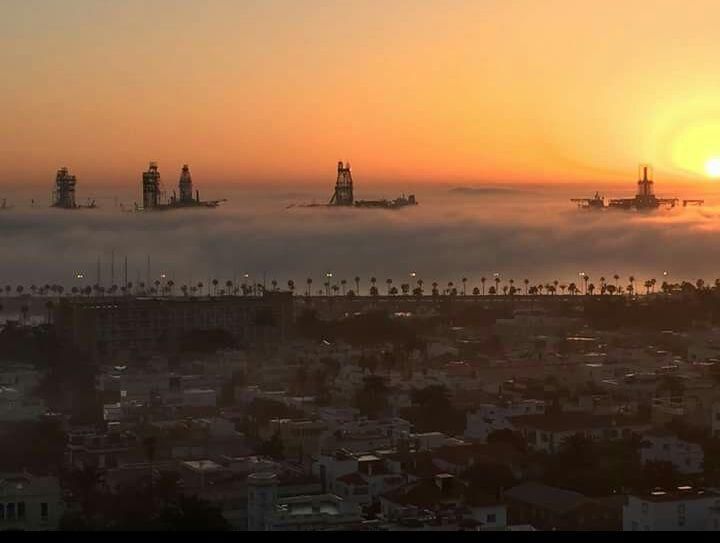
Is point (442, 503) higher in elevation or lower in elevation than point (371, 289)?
lower

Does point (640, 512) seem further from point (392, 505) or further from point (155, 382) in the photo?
point (155, 382)

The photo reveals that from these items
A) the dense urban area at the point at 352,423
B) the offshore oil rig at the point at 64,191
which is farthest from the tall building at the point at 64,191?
the dense urban area at the point at 352,423

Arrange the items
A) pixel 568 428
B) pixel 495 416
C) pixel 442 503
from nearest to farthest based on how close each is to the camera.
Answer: pixel 442 503 → pixel 568 428 → pixel 495 416

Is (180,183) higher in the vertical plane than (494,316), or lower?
higher

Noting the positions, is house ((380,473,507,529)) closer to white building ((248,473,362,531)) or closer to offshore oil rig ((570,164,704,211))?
white building ((248,473,362,531))

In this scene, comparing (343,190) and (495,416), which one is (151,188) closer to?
(343,190)

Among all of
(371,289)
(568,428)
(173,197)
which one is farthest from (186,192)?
(568,428)

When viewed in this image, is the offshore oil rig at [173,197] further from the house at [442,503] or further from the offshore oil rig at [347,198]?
the house at [442,503]

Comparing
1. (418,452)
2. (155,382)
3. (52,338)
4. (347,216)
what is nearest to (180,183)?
(347,216)
